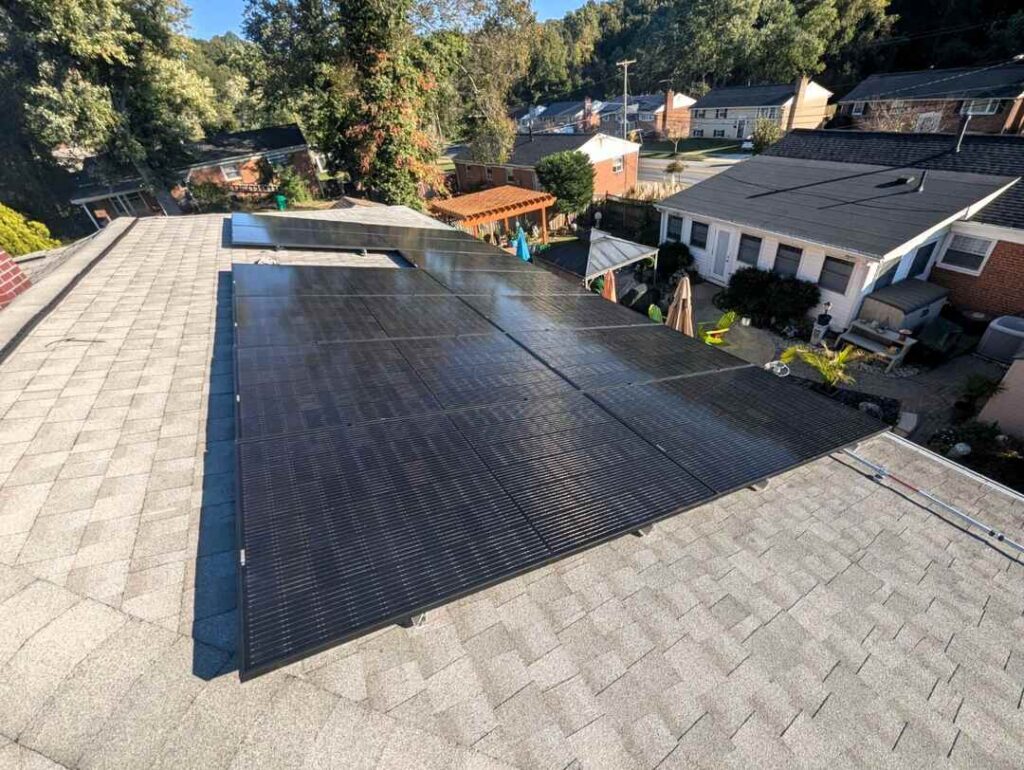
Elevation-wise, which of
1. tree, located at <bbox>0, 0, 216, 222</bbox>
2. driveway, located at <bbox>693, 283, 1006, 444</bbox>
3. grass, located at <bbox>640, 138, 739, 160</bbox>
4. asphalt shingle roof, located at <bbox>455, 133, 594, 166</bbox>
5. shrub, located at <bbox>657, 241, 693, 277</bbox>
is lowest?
driveway, located at <bbox>693, 283, 1006, 444</bbox>

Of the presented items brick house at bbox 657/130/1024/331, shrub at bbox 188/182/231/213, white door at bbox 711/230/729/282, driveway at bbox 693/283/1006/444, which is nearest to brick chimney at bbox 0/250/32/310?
driveway at bbox 693/283/1006/444

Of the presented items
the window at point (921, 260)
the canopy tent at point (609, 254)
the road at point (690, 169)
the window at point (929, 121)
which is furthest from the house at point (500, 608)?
the window at point (929, 121)

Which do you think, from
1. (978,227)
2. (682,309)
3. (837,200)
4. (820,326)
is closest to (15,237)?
(682,309)

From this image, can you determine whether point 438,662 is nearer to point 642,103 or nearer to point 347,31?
point 347,31

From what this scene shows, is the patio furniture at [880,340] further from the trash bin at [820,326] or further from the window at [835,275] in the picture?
the window at [835,275]

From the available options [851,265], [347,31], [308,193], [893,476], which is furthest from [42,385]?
[308,193]

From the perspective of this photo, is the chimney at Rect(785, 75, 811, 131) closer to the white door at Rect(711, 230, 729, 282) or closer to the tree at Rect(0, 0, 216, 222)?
the white door at Rect(711, 230, 729, 282)
